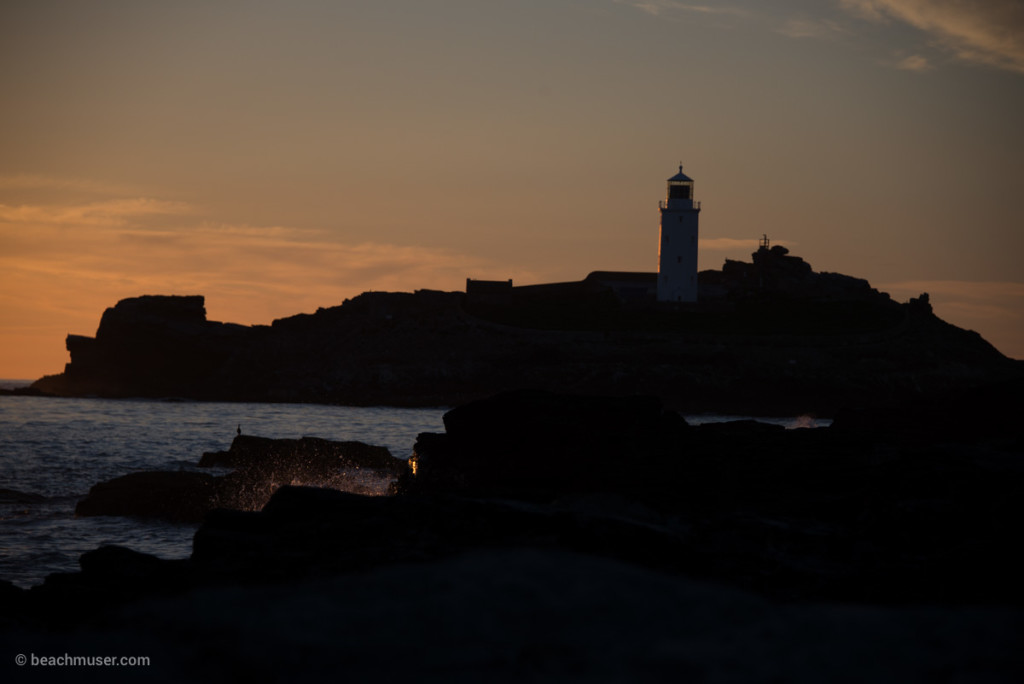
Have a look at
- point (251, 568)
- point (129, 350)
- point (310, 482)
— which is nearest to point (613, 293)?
point (129, 350)

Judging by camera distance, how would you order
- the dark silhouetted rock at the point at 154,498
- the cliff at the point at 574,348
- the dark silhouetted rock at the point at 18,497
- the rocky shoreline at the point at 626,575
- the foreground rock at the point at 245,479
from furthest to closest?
the cliff at the point at 574,348, the dark silhouetted rock at the point at 18,497, the foreground rock at the point at 245,479, the dark silhouetted rock at the point at 154,498, the rocky shoreline at the point at 626,575

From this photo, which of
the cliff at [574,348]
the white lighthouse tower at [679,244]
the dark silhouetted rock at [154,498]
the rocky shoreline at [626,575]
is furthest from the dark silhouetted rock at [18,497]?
the white lighthouse tower at [679,244]

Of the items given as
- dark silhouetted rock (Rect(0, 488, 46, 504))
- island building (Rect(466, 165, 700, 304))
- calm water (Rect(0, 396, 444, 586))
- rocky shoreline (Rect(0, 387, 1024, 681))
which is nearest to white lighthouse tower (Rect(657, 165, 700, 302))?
island building (Rect(466, 165, 700, 304))

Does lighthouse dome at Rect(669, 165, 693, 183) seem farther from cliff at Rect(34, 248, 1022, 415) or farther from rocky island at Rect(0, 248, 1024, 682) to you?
rocky island at Rect(0, 248, 1024, 682)

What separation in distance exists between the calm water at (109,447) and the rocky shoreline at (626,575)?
29.0ft

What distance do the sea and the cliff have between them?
5.10 meters

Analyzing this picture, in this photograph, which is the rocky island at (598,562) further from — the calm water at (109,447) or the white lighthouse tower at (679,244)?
the white lighthouse tower at (679,244)

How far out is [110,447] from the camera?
44.8 metres

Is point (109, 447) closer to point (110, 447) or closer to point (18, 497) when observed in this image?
point (110, 447)

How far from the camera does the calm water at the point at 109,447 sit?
19.6 m

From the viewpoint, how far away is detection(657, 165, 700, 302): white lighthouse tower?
85.4 metres

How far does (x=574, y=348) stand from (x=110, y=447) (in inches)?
1958

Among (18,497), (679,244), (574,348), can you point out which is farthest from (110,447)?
(679,244)

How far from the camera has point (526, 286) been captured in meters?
109
